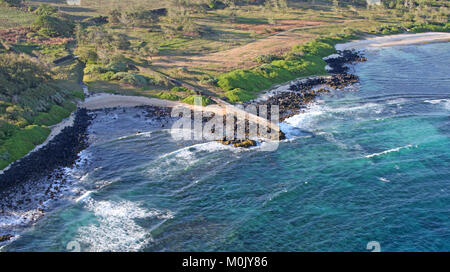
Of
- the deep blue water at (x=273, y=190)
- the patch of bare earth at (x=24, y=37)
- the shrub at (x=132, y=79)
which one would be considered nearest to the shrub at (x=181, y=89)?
the shrub at (x=132, y=79)

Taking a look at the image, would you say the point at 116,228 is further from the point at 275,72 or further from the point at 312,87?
the point at 275,72

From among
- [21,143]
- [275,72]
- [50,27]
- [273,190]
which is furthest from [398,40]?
[21,143]

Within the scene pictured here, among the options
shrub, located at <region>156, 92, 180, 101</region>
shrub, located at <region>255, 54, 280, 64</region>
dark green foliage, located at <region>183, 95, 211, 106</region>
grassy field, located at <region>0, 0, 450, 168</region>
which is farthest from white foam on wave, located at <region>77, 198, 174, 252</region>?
shrub, located at <region>255, 54, 280, 64</region>

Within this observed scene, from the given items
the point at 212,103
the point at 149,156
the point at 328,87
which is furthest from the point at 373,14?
the point at 149,156

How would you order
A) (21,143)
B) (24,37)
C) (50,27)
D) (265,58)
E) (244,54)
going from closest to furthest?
(21,143)
(265,58)
(244,54)
(24,37)
(50,27)

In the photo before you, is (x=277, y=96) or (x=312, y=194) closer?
(x=312, y=194)

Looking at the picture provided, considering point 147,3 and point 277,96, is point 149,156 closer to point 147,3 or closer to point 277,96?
point 277,96

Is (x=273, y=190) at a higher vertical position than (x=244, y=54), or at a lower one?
lower

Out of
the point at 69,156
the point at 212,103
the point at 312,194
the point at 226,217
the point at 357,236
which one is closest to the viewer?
the point at 357,236
